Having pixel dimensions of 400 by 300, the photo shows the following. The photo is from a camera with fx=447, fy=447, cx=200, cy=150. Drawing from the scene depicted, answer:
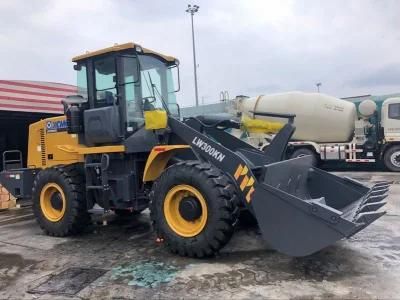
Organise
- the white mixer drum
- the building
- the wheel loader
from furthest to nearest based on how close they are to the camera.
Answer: the white mixer drum → the building → the wheel loader

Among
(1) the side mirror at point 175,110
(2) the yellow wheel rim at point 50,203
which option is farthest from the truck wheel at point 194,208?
(2) the yellow wheel rim at point 50,203

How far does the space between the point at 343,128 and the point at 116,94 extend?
11.7m

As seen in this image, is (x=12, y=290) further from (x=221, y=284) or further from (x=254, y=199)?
(x=254, y=199)

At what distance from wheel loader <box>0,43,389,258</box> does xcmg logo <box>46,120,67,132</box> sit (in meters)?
0.03

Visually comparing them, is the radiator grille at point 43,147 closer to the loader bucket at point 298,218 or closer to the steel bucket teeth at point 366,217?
the loader bucket at point 298,218

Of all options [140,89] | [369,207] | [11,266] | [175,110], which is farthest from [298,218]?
[11,266]

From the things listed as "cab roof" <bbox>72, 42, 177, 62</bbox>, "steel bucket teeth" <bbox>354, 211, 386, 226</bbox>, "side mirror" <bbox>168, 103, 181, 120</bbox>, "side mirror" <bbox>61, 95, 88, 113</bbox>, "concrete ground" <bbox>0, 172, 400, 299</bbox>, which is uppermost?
"cab roof" <bbox>72, 42, 177, 62</bbox>

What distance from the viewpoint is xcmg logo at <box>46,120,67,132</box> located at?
7148mm

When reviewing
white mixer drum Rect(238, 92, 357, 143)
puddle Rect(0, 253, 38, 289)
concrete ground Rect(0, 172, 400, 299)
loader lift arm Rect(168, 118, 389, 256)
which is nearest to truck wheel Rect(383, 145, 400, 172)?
white mixer drum Rect(238, 92, 357, 143)

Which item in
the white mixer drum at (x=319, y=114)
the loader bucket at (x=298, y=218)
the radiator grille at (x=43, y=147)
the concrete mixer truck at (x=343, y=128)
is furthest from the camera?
the white mixer drum at (x=319, y=114)

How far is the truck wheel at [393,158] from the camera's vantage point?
1570cm

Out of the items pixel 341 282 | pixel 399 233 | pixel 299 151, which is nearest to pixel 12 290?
pixel 341 282

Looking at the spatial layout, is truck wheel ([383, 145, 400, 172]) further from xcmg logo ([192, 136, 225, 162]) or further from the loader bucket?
xcmg logo ([192, 136, 225, 162])

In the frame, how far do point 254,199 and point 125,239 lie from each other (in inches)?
98.6
